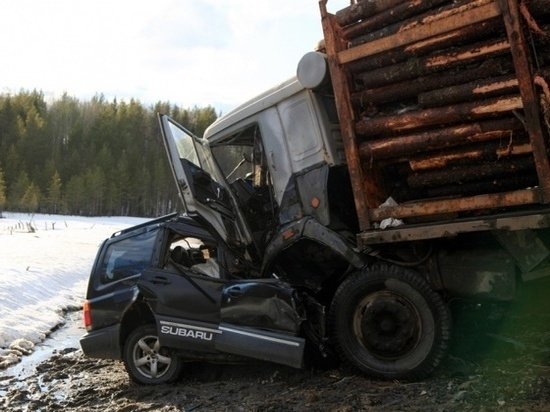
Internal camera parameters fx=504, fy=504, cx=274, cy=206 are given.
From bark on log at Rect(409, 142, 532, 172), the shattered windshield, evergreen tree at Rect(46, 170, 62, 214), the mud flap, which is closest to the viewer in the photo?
bark on log at Rect(409, 142, 532, 172)

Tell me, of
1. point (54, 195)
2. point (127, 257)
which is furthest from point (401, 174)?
point (54, 195)

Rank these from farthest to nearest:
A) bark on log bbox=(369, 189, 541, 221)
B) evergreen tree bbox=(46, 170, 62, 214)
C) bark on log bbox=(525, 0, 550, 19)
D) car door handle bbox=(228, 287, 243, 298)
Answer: evergreen tree bbox=(46, 170, 62, 214)
car door handle bbox=(228, 287, 243, 298)
bark on log bbox=(369, 189, 541, 221)
bark on log bbox=(525, 0, 550, 19)

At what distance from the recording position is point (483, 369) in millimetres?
4621

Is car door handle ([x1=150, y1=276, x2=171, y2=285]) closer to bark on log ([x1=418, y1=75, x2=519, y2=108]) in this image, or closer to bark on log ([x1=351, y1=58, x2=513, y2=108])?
bark on log ([x1=351, y1=58, x2=513, y2=108])

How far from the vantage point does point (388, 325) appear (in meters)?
4.87

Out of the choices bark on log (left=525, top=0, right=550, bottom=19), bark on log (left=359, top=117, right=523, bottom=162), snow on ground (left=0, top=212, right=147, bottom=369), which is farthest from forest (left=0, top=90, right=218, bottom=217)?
bark on log (left=525, top=0, right=550, bottom=19)

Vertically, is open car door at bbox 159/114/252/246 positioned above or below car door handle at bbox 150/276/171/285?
above

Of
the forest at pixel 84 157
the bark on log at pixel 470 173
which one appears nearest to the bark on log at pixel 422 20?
the bark on log at pixel 470 173

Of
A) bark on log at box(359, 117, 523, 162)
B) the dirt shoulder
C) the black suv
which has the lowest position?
the dirt shoulder

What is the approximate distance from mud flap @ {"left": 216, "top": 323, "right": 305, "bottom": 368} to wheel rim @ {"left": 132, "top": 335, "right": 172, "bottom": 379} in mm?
834

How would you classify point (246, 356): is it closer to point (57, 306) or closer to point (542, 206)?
point (542, 206)

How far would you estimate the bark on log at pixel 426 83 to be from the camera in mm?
4207

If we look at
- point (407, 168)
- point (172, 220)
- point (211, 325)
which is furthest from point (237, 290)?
point (407, 168)

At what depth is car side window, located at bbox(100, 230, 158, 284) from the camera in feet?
19.7
